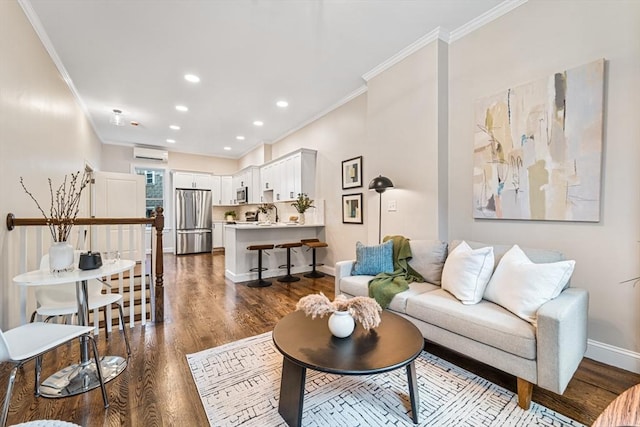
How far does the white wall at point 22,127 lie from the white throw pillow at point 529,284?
152 inches

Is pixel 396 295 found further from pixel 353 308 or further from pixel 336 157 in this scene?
pixel 336 157

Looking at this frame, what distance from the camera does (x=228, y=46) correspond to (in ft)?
10.1

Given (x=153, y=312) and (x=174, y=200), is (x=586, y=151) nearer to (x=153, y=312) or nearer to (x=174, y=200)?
(x=153, y=312)

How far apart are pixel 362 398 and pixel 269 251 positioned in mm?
3445

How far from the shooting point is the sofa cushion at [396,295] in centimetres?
234

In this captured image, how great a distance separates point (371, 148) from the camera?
3.82m

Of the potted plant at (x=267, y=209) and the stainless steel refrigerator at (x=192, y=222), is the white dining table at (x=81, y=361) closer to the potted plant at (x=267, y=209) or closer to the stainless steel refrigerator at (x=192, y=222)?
the potted plant at (x=267, y=209)

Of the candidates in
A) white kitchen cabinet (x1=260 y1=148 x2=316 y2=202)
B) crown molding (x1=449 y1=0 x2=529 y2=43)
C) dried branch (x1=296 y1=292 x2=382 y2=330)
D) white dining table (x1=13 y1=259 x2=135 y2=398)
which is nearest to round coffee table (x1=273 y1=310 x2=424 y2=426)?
dried branch (x1=296 y1=292 x2=382 y2=330)

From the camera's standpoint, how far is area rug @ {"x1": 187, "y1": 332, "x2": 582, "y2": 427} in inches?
60.1

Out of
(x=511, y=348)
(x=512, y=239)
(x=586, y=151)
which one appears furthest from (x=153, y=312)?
(x=586, y=151)

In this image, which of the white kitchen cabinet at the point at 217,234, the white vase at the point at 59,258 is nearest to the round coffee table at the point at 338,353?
the white vase at the point at 59,258

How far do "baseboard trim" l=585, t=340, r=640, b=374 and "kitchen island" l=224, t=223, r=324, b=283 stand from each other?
3788mm

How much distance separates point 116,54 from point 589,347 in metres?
5.48

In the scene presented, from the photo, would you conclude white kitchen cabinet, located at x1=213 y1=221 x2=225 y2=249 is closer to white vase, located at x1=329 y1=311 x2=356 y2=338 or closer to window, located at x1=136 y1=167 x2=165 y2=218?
window, located at x1=136 y1=167 x2=165 y2=218
